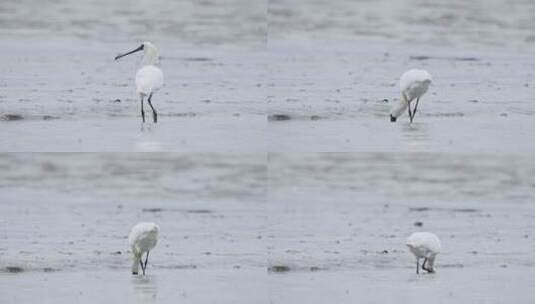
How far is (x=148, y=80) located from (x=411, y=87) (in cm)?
83

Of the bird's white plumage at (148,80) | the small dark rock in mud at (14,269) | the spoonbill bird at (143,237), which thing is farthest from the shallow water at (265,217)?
the bird's white plumage at (148,80)

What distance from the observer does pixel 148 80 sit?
550 cm

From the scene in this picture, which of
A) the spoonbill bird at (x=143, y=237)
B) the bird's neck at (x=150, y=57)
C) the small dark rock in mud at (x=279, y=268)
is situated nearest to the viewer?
the spoonbill bird at (x=143, y=237)

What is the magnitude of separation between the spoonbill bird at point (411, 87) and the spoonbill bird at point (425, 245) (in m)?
0.40

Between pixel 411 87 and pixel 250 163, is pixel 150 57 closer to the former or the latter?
pixel 250 163

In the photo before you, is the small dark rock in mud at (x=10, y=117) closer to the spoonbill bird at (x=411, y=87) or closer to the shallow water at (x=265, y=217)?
the shallow water at (x=265, y=217)

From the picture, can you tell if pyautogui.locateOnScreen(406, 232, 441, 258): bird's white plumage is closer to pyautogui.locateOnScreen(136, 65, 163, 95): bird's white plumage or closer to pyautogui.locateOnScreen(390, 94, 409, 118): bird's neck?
pyautogui.locateOnScreen(390, 94, 409, 118): bird's neck

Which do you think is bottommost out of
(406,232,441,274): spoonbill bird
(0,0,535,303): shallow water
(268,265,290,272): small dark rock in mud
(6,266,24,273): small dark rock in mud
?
(6,266,24,273): small dark rock in mud

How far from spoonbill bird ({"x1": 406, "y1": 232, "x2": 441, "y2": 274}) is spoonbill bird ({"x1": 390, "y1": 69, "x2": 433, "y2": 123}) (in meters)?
0.40

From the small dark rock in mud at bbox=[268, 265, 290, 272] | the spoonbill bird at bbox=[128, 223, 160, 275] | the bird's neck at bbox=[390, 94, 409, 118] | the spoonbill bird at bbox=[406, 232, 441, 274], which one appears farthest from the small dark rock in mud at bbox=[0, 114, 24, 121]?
the spoonbill bird at bbox=[406, 232, 441, 274]

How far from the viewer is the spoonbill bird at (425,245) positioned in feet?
17.9

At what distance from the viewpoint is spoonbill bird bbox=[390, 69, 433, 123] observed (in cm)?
558

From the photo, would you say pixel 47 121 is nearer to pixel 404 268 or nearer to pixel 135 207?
pixel 135 207

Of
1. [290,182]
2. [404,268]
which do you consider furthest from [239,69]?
[404,268]
